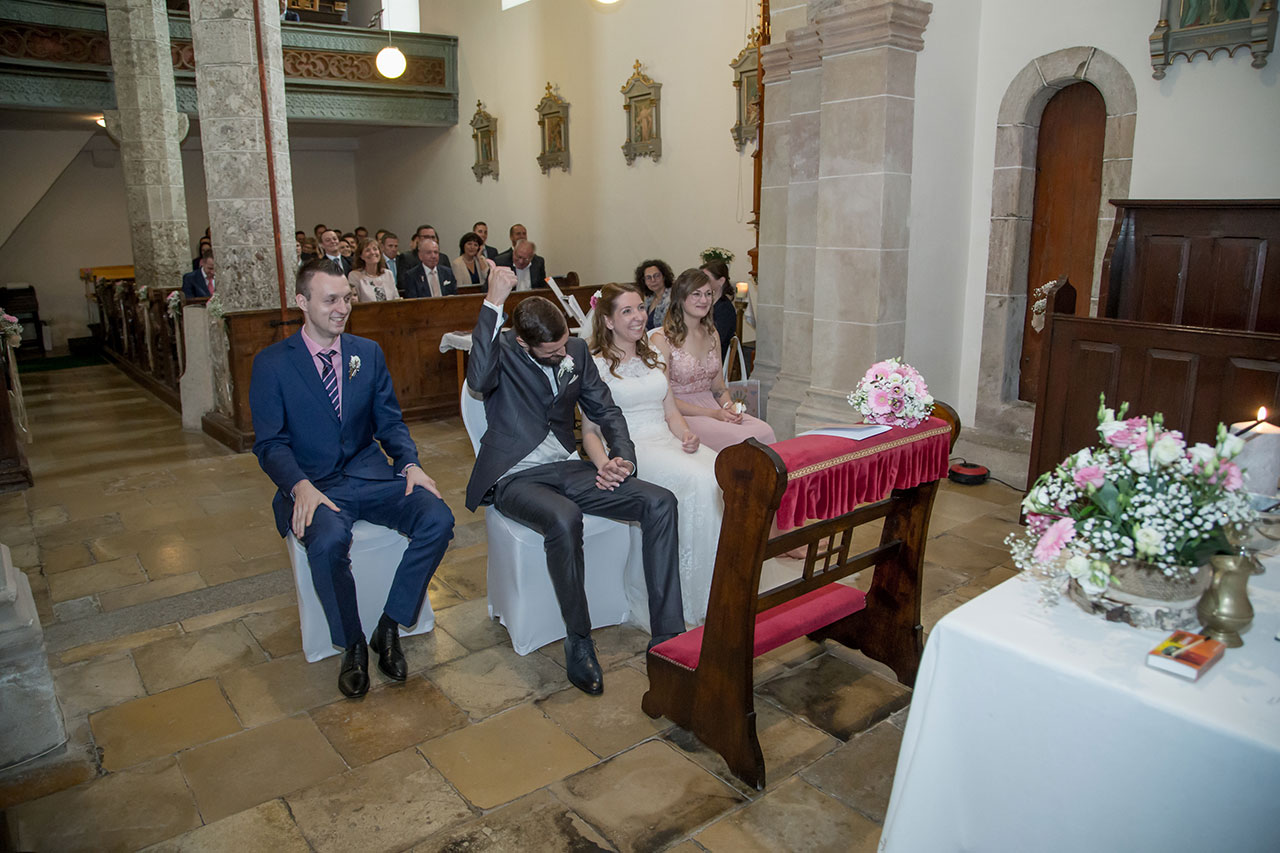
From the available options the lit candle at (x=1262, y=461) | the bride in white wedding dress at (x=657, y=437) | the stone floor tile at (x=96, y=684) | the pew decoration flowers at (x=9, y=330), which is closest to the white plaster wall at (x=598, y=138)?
the bride in white wedding dress at (x=657, y=437)

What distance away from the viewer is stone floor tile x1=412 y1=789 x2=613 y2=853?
232 cm

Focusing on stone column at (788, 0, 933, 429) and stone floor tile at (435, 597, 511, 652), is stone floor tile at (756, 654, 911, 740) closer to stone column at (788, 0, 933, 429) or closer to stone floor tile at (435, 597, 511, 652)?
stone floor tile at (435, 597, 511, 652)

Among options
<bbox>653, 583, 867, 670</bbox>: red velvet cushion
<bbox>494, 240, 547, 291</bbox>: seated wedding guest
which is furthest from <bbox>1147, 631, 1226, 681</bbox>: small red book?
<bbox>494, 240, 547, 291</bbox>: seated wedding guest

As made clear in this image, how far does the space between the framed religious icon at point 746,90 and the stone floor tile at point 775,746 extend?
619cm

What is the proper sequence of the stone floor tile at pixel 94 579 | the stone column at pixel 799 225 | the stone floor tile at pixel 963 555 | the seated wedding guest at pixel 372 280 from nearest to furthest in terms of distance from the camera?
the stone floor tile at pixel 94 579, the stone floor tile at pixel 963 555, the stone column at pixel 799 225, the seated wedding guest at pixel 372 280

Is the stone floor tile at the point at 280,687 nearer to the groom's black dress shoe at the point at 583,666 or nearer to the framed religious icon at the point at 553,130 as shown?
the groom's black dress shoe at the point at 583,666

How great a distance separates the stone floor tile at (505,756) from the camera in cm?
257

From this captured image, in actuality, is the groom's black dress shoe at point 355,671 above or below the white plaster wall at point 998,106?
below

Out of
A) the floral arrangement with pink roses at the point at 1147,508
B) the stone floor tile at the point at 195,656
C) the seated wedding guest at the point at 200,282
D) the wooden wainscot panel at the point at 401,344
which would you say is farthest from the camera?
the seated wedding guest at the point at 200,282

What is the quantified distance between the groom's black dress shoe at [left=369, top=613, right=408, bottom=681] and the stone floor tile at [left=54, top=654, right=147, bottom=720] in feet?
2.59

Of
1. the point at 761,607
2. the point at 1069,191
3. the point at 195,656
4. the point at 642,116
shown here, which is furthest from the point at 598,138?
the point at 761,607

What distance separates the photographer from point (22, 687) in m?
2.67

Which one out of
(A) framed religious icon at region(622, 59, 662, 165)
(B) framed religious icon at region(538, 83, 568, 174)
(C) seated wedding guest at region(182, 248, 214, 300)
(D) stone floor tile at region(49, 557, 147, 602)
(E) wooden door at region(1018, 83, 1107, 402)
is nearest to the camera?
(D) stone floor tile at region(49, 557, 147, 602)

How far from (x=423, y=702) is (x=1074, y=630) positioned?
207 centimetres
